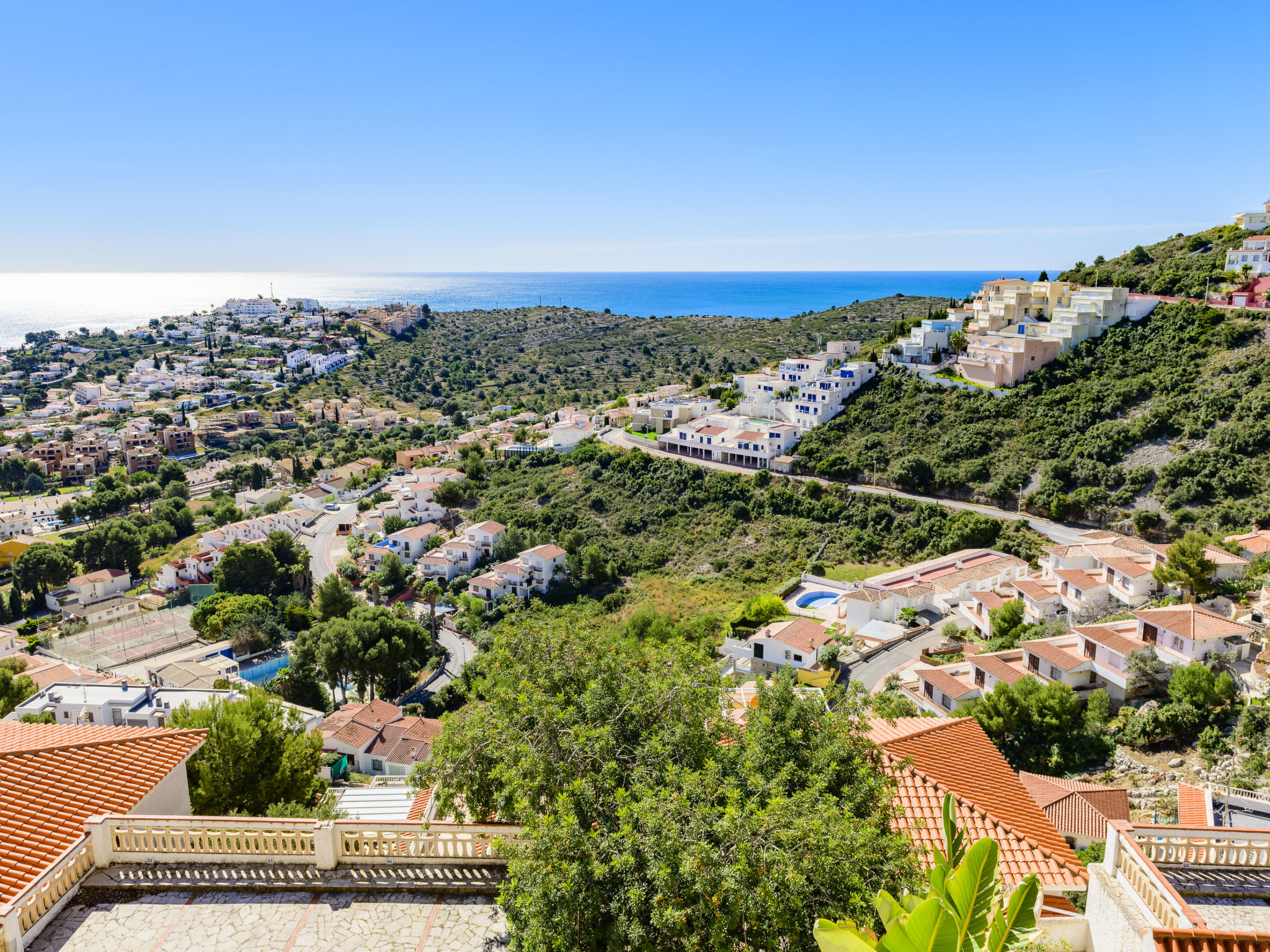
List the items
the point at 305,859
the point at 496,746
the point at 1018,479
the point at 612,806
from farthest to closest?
the point at 1018,479, the point at 496,746, the point at 305,859, the point at 612,806

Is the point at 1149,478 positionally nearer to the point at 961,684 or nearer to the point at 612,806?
the point at 961,684

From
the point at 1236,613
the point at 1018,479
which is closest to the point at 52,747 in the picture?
the point at 1236,613

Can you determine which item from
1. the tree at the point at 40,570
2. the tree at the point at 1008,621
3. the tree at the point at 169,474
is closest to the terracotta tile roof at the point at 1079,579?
the tree at the point at 1008,621

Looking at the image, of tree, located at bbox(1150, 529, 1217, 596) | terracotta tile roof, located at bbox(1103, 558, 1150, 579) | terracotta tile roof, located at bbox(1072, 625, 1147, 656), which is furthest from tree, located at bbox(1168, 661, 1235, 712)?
terracotta tile roof, located at bbox(1103, 558, 1150, 579)

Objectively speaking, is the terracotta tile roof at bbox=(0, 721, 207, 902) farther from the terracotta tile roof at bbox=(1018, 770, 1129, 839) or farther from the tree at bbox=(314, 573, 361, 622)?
the tree at bbox=(314, 573, 361, 622)

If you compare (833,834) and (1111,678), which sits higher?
(833,834)

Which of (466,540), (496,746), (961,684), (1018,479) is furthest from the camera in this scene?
(466,540)
